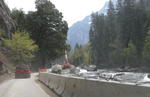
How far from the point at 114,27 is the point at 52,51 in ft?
114

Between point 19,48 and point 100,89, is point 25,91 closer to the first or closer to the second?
point 100,89

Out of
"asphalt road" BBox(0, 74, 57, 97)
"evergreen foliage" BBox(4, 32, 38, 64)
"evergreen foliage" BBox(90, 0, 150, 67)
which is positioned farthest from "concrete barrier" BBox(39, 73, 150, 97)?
"evergreen foliage" BBox(90, 0, 150, 67)

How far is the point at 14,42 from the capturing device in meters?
66.9

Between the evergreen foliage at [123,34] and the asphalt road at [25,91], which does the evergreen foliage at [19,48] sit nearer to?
the evergreen foliage at [123,34]

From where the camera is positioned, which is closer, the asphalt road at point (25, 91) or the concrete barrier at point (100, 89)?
the concrete barrier at point (100, 89)

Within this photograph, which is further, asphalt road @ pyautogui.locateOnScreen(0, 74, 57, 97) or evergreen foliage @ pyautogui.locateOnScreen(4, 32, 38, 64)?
evergreen foliage @ pyautogui.locateOnScreen(4, 32, 38, 64)

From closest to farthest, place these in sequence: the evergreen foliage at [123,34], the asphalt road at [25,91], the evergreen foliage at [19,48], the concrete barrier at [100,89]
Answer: the concrete barrier at [100,89]
the asphalt road at [25,91]
the evergreen foliage at [19,48]
the evergreen foliage at [123,34]

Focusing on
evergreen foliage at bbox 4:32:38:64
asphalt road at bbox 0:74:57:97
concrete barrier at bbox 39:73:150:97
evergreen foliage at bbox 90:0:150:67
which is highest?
evergreen foliage at bbox 90:0:150:67

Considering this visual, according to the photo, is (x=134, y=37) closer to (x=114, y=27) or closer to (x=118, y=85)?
(x=114, y=27)

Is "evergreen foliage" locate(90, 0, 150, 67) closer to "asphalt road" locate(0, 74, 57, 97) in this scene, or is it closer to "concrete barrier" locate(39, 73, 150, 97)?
"asphalt road" locate(0, 74, 57, 97)

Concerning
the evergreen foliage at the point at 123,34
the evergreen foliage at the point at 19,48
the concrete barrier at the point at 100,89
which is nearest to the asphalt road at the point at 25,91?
the concrete barrier at the point at 100,89

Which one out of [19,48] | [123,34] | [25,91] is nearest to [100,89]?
[25,91]

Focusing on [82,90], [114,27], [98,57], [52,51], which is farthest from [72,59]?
[82,90]

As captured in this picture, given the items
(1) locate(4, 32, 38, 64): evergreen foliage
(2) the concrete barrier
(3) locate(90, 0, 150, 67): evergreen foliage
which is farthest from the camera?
(3) locate(90, 0, 150, 67): evergreen foliage
